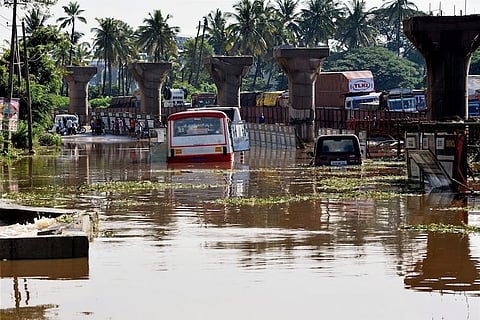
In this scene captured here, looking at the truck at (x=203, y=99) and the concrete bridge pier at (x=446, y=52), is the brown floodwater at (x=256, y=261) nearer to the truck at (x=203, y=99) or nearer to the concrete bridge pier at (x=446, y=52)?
the concrete bridge pier at (x=446, y=52)

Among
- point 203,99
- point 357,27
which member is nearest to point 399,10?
point 357,27

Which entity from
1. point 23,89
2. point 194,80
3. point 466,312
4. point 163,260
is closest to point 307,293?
point 466,312

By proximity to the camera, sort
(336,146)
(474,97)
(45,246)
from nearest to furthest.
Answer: (45,246), (336,146), (474,97)

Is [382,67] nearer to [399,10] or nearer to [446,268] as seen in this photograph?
[399,10]

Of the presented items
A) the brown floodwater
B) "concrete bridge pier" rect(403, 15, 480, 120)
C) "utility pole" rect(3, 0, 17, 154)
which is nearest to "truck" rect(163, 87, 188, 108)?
"utility pole" rect(3, 0, 17, 154)

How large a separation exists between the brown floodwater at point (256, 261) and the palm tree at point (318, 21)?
111881mm

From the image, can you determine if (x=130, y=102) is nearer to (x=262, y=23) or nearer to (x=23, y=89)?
(x=262, y=23)

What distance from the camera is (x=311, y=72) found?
202ft

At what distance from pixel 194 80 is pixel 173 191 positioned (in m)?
129

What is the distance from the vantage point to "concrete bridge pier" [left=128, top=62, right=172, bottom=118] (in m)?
83.1

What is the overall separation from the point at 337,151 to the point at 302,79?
2387 cm

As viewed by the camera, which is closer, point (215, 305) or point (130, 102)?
point (215, 305)

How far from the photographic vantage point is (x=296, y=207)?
2369cm

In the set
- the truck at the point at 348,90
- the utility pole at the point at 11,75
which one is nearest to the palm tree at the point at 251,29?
the truck at the point at 348,90
